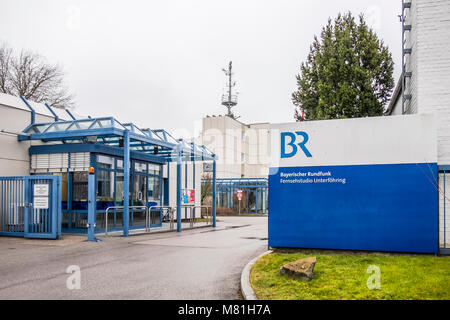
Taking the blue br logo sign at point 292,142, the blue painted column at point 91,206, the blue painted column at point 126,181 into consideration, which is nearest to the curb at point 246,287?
the blue br logo sign at point 292,142

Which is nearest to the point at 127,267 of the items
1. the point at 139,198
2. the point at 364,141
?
the point at 364,141

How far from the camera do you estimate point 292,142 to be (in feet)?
34.2

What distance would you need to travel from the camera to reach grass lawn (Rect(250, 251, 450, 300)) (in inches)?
238

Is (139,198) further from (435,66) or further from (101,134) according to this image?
(435,66)

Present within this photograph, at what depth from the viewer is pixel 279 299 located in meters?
5.92

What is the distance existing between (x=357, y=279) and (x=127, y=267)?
4522 millimetres

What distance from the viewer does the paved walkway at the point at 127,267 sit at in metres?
6.61

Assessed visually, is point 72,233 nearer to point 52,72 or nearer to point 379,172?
point 379,172

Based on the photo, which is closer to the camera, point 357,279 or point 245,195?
point 357,279

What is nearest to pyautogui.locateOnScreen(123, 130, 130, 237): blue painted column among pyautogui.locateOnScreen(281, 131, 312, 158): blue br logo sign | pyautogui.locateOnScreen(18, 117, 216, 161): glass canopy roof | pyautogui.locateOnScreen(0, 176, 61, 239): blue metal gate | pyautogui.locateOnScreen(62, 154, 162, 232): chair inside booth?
pyautogui.locateOnScreen(18, 117, 216, 161): glass canopy roof

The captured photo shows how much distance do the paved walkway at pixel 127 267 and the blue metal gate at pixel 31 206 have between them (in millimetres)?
551

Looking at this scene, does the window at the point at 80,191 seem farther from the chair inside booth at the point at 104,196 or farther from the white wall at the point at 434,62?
the white wall at the point at 434,62

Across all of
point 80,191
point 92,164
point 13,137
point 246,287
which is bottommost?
point 246,287
